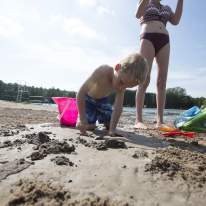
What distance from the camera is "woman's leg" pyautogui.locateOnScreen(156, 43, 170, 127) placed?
5.04m

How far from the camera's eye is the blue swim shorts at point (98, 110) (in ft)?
15.4

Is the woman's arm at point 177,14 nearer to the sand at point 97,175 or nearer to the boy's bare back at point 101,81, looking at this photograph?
the boy's bare back at point 101,81

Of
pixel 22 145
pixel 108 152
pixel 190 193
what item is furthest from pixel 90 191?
pixel 22 145

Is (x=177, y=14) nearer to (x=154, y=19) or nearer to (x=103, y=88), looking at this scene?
(x=154, y=19)

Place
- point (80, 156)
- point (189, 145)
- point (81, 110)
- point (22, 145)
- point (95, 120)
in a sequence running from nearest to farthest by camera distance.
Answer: point (80, 156)
point (22, 145)
point (189, 145)
point (81, 110)
point (95, 120)

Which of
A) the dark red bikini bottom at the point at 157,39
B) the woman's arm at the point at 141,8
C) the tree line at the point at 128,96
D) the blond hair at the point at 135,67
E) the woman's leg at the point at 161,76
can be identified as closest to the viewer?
the blond hair at the point at 135,67

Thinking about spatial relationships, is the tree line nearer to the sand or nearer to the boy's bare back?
the boy's bare back

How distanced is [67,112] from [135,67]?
5.45 ft

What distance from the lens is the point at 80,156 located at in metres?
2.60

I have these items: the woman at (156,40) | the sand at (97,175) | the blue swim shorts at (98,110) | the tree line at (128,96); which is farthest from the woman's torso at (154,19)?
the tree line at (128,96)

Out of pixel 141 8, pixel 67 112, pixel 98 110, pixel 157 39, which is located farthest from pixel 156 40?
pixel 67 112

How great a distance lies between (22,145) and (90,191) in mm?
1276

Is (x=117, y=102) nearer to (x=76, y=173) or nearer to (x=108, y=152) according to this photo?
(x=108, y=152)

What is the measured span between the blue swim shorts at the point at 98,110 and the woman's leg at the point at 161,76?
0.81m
